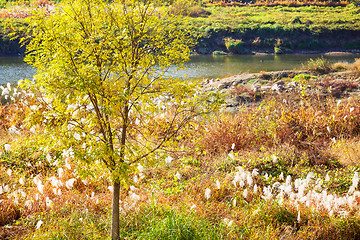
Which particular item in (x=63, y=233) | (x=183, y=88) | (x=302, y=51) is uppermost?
(x=183, y=88)

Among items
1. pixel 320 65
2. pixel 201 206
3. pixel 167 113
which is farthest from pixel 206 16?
pixel 201 206

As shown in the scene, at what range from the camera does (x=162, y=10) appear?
286 cm

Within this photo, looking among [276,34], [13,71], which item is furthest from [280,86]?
[276,34]

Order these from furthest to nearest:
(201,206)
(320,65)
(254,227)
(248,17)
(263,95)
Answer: (248,17)
(320,65)
(263,95)
(201,206)
(254,227)

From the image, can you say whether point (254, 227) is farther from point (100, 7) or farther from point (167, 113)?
point (167, 113)

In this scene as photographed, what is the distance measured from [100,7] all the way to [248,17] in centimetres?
3305

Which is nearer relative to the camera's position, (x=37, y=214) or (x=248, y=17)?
(x=37, y=214)

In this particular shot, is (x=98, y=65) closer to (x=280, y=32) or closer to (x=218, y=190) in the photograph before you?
(x=218, y=190)

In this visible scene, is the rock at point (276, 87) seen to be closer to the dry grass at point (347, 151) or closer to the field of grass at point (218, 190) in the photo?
the field of grass at point (218, 190)

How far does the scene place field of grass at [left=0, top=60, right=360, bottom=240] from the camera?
3.22 m

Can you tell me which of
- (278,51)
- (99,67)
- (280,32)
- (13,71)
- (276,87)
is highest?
(99,67)

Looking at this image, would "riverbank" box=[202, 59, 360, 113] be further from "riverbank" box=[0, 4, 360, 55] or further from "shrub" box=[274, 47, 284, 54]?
"shrub" box=[274, 47, 284, 54]

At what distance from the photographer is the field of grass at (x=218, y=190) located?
322 cm

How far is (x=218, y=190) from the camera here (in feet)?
13.4
